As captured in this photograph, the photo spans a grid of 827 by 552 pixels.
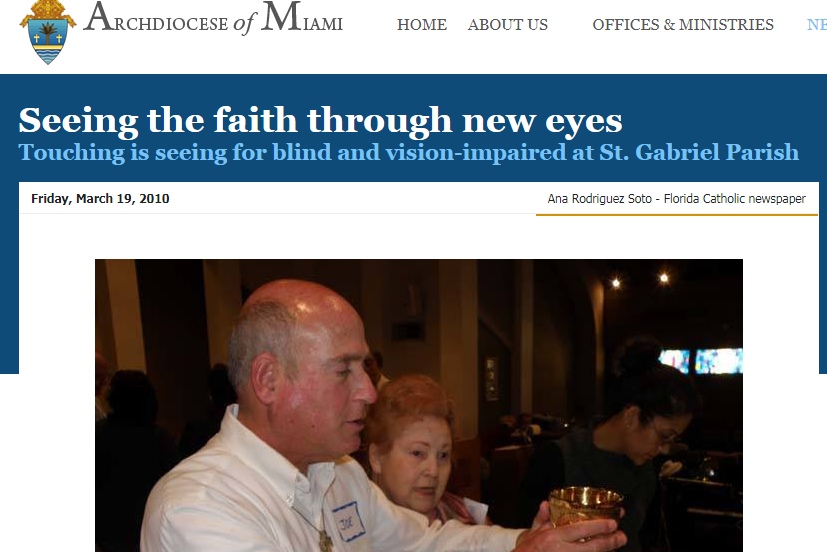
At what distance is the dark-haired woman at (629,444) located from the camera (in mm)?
2311

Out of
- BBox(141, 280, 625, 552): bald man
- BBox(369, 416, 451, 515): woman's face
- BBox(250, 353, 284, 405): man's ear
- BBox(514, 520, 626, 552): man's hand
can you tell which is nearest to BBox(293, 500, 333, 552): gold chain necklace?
BBox(141, 280, 625, 552): bald man

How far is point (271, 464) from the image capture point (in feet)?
5.02

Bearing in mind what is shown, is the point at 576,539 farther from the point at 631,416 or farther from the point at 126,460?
the point at 126,460

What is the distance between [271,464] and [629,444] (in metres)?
1.26

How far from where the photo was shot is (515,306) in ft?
36.8

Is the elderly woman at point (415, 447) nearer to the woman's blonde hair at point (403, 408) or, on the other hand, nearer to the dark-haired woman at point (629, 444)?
the woman's blonde hair at point (403, 408)

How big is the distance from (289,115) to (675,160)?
0.93 meters

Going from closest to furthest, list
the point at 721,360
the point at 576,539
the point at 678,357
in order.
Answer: the point at 576,539 → the point at 721,360 → the point at 678,357

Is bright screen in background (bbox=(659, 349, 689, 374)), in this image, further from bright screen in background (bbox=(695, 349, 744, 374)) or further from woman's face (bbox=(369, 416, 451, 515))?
woman's face (bbox=(369, 416, 451, 515))

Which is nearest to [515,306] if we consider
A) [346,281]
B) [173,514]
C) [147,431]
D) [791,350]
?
[346,281]
